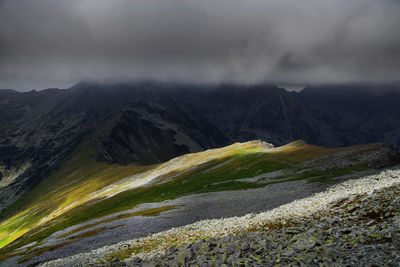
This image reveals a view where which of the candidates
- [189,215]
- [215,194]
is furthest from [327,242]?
[215,194]

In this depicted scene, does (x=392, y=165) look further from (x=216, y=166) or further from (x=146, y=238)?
(x=216, y=166)

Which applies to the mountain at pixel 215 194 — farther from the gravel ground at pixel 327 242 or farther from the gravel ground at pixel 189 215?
the gravel ground at pixel 327 242

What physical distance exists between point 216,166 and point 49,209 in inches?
4848

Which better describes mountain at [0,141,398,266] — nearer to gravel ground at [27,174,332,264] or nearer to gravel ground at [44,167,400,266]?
gravel ground at [27,174,332,264]

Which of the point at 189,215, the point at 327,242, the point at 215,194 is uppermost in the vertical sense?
the point at 327,242

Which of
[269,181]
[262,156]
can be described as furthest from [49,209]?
[269,181]

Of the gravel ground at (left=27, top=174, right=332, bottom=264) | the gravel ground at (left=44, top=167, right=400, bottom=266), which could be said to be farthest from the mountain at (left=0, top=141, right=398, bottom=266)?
the gravel ground at (left=44, top=167, right=400, bottom=266)

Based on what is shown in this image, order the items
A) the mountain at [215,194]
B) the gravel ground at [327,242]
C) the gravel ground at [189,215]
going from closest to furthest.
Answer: the gravel ground at [327,242], the gravel ground at [189,215], the mountain at [215,194]

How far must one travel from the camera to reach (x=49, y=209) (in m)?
173

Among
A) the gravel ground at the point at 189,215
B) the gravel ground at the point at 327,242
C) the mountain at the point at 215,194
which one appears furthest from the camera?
the mountain at the point at 215,194

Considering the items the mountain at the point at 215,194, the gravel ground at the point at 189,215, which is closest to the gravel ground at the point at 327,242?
the gravel ground at the point at 189,215

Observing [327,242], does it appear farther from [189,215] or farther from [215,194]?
[215,194]

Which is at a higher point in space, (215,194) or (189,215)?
(189,215)

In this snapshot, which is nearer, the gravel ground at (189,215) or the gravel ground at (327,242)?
the gravel ground at (327,242)
